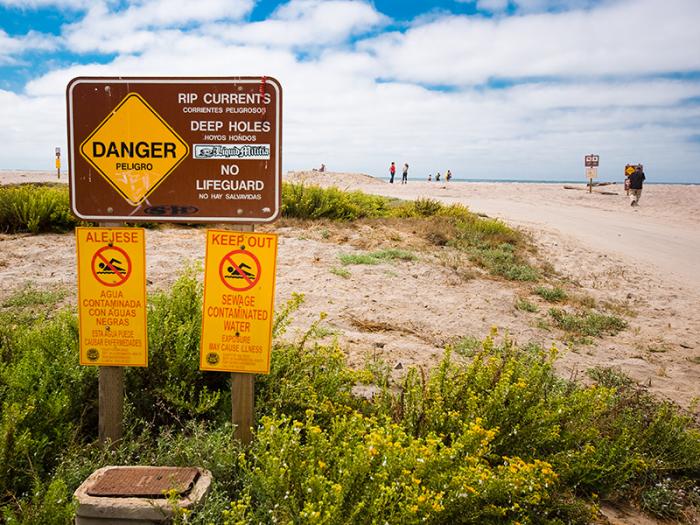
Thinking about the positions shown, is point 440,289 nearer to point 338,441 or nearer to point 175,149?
Answer: point 338,441

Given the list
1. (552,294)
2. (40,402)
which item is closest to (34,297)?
(40,402)

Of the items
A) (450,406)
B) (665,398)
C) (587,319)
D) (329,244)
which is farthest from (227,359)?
(329,244)

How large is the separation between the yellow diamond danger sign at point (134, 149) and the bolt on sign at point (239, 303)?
0.54 metres

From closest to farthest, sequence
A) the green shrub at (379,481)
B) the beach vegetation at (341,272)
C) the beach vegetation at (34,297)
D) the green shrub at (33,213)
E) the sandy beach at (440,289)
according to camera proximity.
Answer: the green shrub at (379,481) → the sandy beach at (440,289) → the beach vegetation at (34,297) → the beach vegetation at (341,272) → the green shrub at (33,213)

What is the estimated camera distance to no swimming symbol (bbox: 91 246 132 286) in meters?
2.97

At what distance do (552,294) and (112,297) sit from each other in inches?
242

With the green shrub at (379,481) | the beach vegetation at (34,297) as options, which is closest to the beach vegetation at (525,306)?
the green shrub at (379,481)

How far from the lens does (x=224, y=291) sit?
2951mm

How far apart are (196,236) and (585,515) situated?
8382 millimetres

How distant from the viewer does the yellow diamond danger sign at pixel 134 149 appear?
2.89 m

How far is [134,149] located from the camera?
2.91 m

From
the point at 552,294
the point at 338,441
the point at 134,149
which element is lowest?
the point at 552,294

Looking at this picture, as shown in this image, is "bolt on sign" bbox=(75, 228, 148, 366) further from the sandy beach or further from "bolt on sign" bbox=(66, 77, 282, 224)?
the sandy beach

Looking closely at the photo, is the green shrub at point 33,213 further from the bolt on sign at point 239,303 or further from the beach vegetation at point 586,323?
the beach vegetation at point 586,323
